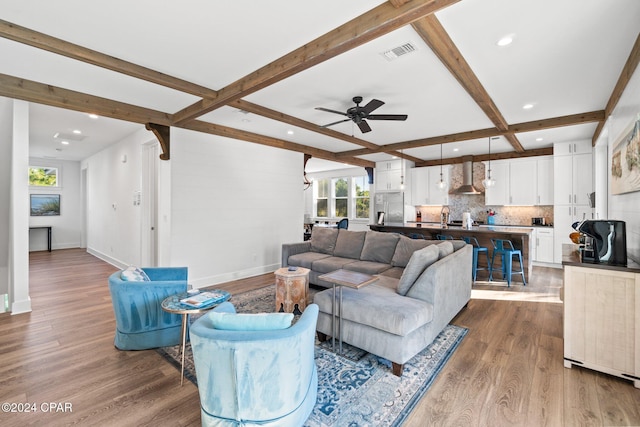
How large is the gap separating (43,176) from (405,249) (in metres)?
10.1

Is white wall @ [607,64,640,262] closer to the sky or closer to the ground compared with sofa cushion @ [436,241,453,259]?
closer to the sky

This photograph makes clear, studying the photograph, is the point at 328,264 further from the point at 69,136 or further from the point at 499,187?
the point at 69,136

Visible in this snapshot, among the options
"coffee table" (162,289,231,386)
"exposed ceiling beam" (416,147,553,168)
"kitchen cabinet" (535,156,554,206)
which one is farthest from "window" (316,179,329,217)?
"coffee table" (162,289,231,386)

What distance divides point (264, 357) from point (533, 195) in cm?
770

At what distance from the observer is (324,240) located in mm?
5305

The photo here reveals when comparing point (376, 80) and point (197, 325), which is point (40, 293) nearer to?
point (197, 325)

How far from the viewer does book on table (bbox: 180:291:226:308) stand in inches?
93.6

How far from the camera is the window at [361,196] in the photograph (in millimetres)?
9859

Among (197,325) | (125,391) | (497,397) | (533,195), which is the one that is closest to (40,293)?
(125,391)

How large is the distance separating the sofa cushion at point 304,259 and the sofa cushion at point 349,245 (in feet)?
Result: 0.83

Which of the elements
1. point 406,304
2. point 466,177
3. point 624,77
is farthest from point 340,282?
point 466,177

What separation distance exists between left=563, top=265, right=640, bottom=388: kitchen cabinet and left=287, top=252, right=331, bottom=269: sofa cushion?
10.5 feet

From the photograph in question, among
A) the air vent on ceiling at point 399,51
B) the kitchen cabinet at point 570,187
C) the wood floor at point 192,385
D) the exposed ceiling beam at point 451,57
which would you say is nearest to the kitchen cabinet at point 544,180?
the kitchen cabinet at point 570,187

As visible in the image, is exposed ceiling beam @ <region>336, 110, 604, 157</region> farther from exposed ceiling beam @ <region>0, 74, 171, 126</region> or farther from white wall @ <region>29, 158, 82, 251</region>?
white wall @ <region>29, 158, 82, 251</region>
